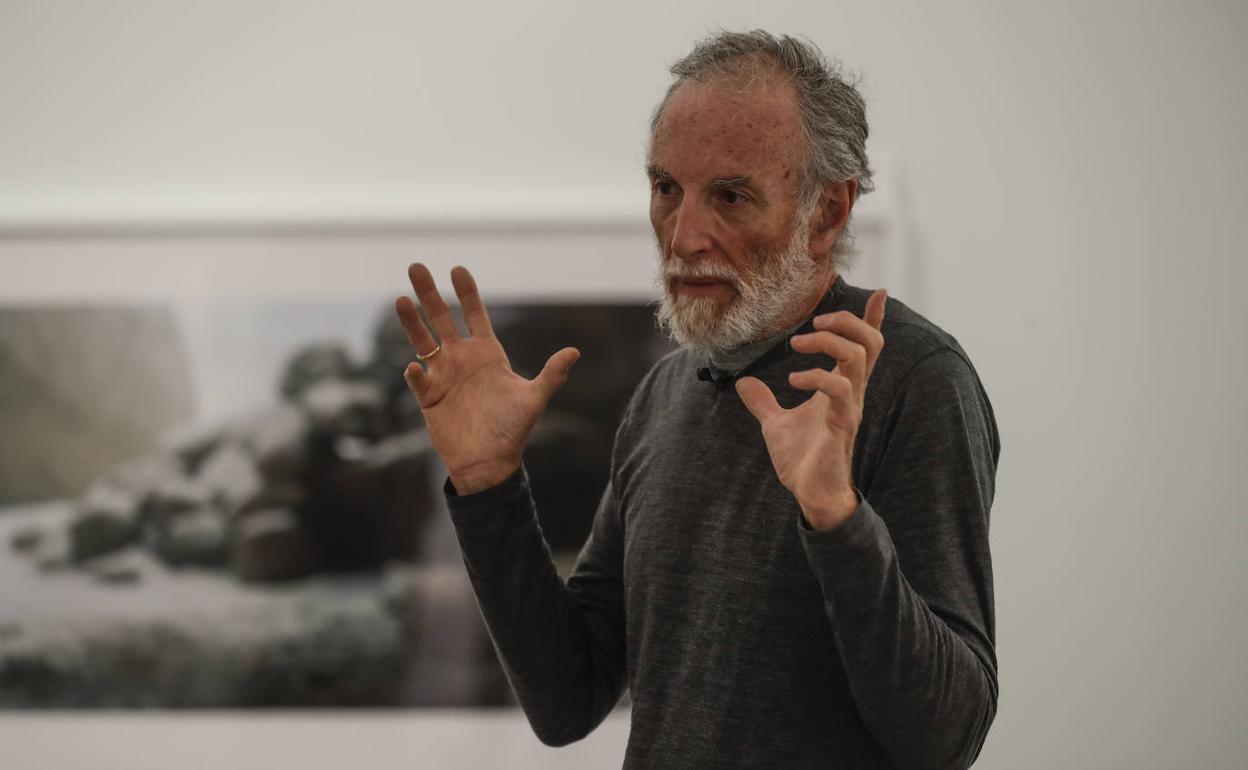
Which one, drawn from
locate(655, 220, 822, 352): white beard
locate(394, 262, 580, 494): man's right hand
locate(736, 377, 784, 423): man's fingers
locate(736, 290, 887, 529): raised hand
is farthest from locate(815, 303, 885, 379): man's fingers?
locate(394, 262, 580, 494): man's right hand

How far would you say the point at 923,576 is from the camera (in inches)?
33.4

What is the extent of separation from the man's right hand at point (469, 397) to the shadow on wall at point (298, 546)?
21.9 inches

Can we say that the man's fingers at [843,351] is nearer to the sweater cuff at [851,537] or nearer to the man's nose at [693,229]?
the sweater cuff at [851,537]

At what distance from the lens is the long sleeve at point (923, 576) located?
758 millimetres

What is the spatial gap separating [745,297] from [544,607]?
376 millimetres

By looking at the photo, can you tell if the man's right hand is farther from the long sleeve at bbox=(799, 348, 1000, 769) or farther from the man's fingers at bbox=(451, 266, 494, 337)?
the long sleeve at bbox=(799, 348, 1000, 769)

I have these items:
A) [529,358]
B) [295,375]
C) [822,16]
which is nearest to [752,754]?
[529,358]

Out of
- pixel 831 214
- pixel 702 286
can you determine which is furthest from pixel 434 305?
pixel 831 214

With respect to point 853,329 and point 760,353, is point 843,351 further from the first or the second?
point 760,353

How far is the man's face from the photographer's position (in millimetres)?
957

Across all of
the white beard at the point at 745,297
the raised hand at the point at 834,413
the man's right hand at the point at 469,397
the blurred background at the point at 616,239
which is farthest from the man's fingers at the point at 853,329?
the blurred background at the point at 616,239

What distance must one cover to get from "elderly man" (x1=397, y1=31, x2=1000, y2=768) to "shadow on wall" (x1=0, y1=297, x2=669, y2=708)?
0.48m

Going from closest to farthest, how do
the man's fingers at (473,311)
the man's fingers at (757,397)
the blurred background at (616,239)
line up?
the man's fingers at (757,397) → the man's fingers at (473,311) → the blurred background at (616,239)

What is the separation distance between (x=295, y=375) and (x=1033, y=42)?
3.97 feet
